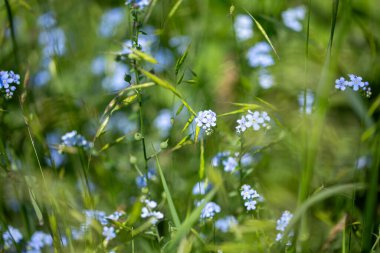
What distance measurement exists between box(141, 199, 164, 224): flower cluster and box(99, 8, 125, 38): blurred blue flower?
5.29ft

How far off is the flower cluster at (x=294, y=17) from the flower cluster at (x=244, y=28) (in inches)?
7.5

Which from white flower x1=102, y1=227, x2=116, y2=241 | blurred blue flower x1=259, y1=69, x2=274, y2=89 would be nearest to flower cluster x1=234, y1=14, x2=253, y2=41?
blurred blue flower x1=259, y1=69, x2=274, y2=89

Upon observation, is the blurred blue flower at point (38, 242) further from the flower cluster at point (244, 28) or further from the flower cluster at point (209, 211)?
the flower cluster at point (244, 28)

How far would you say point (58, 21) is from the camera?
10.3 ft

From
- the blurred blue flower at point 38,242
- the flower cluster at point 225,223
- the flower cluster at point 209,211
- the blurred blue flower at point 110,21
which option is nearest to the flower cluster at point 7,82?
the blurred blue flower at point 38,242

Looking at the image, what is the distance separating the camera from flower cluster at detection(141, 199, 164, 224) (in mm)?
1783

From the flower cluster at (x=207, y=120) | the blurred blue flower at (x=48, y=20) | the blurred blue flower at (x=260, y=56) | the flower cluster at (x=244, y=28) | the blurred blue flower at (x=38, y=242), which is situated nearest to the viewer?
the flower cluster at (x=207, y=120)

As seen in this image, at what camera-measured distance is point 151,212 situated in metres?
1.83

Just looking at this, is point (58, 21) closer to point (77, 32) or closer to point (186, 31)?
point (77, 32)

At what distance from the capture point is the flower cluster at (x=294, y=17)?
299 cm

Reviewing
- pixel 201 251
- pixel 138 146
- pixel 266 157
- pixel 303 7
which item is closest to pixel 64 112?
pixel 138 146

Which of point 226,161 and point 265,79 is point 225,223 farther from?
point 265,79

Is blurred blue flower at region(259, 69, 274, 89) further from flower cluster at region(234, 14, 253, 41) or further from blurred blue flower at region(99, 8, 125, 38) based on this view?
blurred blue flower at region(99, 8, 125, 38)

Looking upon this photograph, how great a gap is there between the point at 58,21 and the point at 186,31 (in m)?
0.70
